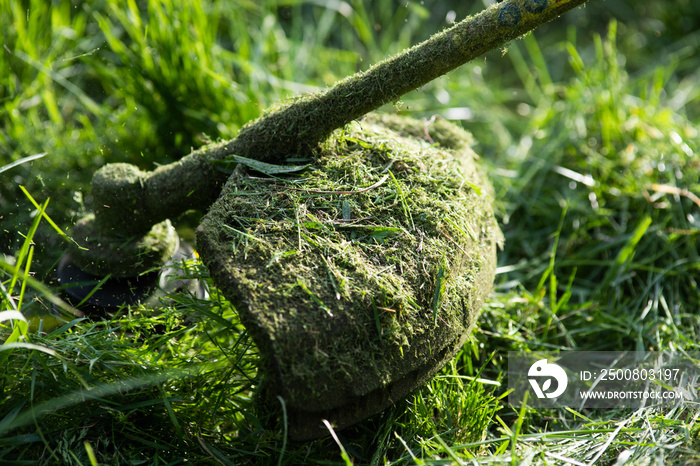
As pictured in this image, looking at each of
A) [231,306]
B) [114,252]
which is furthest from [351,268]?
[114,252]

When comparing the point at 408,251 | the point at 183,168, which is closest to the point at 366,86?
the point at 408,251

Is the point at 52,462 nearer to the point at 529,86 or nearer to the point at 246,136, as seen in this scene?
the point at 246,136

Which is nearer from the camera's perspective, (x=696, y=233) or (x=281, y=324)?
(x=281, y=324)

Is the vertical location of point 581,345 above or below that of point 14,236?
below

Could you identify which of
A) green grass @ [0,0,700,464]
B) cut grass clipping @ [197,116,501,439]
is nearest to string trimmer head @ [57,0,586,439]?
cut grass clipping @ [197,116,501,439]

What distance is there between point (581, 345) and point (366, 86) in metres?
1.49

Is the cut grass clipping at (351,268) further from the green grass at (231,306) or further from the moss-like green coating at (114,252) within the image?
the moss-like green coating at (114,252)

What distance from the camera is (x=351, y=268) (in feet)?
4.83

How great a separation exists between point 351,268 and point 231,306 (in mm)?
450

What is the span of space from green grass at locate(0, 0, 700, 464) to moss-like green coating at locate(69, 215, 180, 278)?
0.49ft

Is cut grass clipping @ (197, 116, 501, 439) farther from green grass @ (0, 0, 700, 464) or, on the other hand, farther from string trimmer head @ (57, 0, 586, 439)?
green grass @ (0, 0, 700, 464)

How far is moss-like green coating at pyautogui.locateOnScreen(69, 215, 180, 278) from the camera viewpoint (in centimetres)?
189

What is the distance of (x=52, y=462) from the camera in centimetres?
149

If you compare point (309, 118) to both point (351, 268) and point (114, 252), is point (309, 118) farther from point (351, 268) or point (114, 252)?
point (114, 252)
